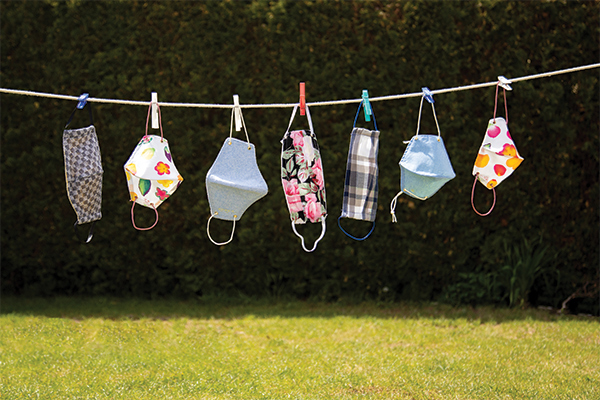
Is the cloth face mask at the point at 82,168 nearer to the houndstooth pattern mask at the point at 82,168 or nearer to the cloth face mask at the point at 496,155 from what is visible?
the houndstooth pattern mask at the point at 82,168

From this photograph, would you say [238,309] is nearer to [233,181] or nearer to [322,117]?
[322,117]

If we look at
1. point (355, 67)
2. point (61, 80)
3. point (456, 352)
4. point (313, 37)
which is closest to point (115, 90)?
point (61, 80)

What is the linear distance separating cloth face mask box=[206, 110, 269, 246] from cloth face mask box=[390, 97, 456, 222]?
32.2 inches

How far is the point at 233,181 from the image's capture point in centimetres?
312

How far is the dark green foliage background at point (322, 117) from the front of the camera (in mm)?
5043

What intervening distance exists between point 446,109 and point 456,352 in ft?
7.18

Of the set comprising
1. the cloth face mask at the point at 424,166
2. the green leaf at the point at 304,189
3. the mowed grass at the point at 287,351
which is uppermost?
the cloth face mask at the point at 424,166

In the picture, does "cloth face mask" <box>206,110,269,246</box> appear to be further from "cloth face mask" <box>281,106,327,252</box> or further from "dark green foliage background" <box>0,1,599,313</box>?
"dark green foliage background" <box>0,1,599,313</box>

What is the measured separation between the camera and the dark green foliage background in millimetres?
5043

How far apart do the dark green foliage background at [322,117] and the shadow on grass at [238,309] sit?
8.2 inches

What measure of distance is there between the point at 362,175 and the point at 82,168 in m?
1.63

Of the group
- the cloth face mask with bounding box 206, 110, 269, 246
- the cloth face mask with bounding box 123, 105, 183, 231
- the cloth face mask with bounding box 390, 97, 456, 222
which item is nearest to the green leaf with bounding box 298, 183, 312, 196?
the cloth face mask with bounding box 206, 110, 269, 246

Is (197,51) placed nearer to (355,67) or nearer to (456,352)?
(355,67)

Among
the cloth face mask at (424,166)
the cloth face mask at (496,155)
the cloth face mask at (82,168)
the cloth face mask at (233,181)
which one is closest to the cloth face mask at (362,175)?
the cloth face mask at (424,166)
